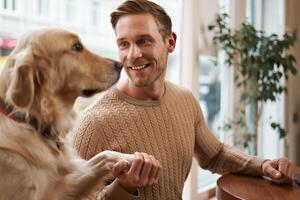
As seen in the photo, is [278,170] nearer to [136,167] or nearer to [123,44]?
[136,167]

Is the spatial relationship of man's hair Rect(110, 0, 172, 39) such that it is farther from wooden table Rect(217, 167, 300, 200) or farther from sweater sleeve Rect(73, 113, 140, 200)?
wooden table Rect(217, 167, 300, 200)

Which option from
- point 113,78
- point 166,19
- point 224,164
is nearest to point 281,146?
point 224,164

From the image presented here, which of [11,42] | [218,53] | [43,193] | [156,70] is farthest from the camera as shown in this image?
[218,53]

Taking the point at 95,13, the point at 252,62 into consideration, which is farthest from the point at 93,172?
the point at 252,62

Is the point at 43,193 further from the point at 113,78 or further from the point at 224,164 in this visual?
the point at 224,164

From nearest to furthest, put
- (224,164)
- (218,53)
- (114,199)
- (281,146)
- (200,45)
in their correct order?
(114,199)
(224,164)
(200,45)
(218,53)
(281,146)

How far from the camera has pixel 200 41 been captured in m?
2.97

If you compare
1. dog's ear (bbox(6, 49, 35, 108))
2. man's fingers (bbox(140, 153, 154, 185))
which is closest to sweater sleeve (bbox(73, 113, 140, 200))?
man's fingers (bbox(140, 153, 154, 185))

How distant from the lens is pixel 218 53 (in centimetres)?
323

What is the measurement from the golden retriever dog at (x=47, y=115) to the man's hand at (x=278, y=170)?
0.60 m

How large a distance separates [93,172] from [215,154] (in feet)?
2.14

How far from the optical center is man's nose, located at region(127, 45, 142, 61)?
1.37m

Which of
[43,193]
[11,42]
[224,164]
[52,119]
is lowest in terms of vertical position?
[224,164]

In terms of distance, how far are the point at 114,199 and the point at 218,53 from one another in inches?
89.7
